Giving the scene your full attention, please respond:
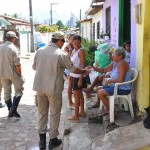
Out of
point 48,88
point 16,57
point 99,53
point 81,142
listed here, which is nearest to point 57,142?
point 81,142

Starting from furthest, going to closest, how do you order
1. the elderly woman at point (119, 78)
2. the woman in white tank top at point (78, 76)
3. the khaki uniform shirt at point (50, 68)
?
1. the woman in white tank top at point (78, 76)
2. the elderly woman at point (119, 78)
3. the khaki uniform shirt at point (50, 68)

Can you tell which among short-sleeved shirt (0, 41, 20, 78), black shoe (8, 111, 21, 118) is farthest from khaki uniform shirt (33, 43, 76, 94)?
black shoe (8, 111, 21, 118)

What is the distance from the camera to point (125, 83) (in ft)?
17.5

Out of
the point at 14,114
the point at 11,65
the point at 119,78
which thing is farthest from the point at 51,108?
the point at 14,114

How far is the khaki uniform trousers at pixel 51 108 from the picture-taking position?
15.7 ft

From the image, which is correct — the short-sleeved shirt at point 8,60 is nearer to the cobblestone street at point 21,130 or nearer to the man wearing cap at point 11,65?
the man wearing cap at point 11,65

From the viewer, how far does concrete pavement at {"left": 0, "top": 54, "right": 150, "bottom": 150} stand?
4242 mm

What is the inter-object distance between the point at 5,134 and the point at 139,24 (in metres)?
3.11

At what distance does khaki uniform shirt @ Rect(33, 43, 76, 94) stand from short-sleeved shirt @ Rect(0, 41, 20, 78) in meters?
1.81

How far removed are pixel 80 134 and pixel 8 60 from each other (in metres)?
2.25

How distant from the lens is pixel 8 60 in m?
6.38

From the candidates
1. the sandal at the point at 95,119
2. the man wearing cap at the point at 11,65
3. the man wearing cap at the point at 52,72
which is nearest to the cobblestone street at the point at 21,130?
the man wearing cap at the point at 11,65

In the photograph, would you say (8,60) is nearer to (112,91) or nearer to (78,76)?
(78,76)

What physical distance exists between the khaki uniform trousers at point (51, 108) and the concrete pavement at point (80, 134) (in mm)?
353
